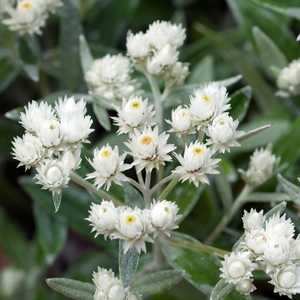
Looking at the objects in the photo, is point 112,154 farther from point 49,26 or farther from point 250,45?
point 49,26

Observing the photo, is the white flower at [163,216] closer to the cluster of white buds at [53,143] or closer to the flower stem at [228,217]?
the cluster of white buds at [53,143]

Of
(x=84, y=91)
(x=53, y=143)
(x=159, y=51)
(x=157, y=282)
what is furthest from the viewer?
(x=84, y=91)

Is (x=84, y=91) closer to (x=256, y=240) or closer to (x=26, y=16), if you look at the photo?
(x=26, y=16)

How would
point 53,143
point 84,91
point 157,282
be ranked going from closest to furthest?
point 53,143 → point 157,282 → point 84,91

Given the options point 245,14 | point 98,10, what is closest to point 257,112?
point 245,14

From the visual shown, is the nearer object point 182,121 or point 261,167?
point 182,121

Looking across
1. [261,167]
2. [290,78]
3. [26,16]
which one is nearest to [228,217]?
[261,167]

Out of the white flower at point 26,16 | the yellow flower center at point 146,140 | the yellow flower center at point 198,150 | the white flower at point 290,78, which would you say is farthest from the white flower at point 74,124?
the white flower at point 290,78
